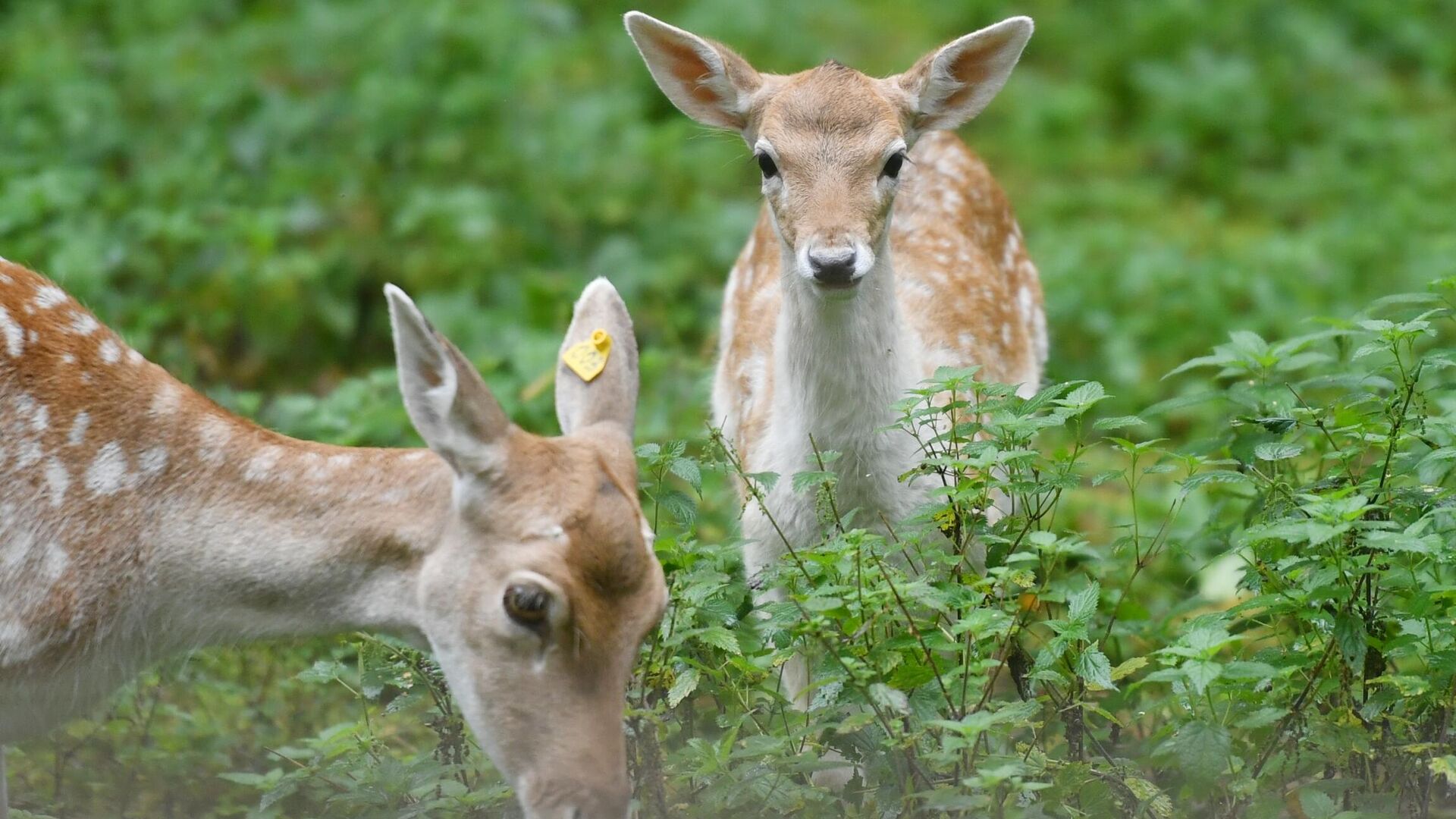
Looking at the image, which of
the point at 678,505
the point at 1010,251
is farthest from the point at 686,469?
the point at 1010,251

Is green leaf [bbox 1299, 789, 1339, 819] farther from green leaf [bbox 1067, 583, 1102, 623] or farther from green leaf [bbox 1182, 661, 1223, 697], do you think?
green leaf [bbox 1067, 583, 1102, 623]

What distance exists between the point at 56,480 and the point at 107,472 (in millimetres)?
114

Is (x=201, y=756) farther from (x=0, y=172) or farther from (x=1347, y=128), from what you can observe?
(x=1347, y=128)

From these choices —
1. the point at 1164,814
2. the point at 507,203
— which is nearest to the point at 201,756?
the point at 1164,814

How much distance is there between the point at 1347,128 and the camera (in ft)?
38.9

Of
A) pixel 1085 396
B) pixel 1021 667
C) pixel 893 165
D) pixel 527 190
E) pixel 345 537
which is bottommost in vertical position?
pixel 527 190

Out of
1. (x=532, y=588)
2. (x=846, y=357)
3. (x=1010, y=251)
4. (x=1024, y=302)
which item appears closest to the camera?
(x=532, y=588)

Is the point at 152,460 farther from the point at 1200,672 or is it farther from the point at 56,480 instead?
the point at 1200,672

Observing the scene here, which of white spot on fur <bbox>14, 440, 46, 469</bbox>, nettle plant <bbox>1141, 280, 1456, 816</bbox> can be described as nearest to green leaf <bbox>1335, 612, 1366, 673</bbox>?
nettle plant <bbox>1141, 280, 1456, 816</bbox>

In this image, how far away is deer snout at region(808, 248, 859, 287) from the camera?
514cm

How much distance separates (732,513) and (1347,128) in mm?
7086

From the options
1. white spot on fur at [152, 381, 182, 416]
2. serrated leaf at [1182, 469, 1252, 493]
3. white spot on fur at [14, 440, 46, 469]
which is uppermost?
white spot on fur at [152, 381, 182, 416]

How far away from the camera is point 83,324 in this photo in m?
4.54

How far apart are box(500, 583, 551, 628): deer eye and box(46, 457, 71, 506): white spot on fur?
3.88 ft
